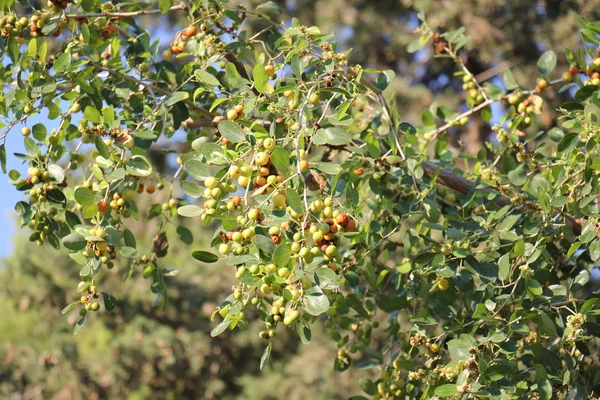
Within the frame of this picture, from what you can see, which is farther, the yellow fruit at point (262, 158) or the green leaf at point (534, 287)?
the green leaf at point (534, 287)

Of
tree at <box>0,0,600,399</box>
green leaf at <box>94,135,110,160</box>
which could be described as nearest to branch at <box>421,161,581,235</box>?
tree at <box>0,0,600,399</box>

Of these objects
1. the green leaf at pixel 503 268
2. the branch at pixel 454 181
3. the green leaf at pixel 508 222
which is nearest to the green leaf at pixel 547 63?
the branch at pixel 454 181

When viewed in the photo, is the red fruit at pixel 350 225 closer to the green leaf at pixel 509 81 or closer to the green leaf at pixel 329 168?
the green leaf at pixel 329 168

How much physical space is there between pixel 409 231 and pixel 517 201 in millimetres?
239

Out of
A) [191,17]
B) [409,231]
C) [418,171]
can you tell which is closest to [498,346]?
[409,231]

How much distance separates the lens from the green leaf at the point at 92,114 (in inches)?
60.8

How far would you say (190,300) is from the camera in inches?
231

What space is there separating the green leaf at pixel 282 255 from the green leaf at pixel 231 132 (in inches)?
9.5

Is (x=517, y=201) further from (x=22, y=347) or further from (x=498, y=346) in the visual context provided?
(x=22, y=347)

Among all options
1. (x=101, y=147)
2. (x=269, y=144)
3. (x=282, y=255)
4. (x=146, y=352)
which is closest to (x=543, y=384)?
(x=282, y=255)

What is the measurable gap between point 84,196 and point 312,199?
1.51 feet

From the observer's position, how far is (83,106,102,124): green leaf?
154 centimetres

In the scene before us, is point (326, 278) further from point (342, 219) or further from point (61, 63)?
point (61, 63)

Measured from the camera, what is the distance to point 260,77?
141 centimetres
